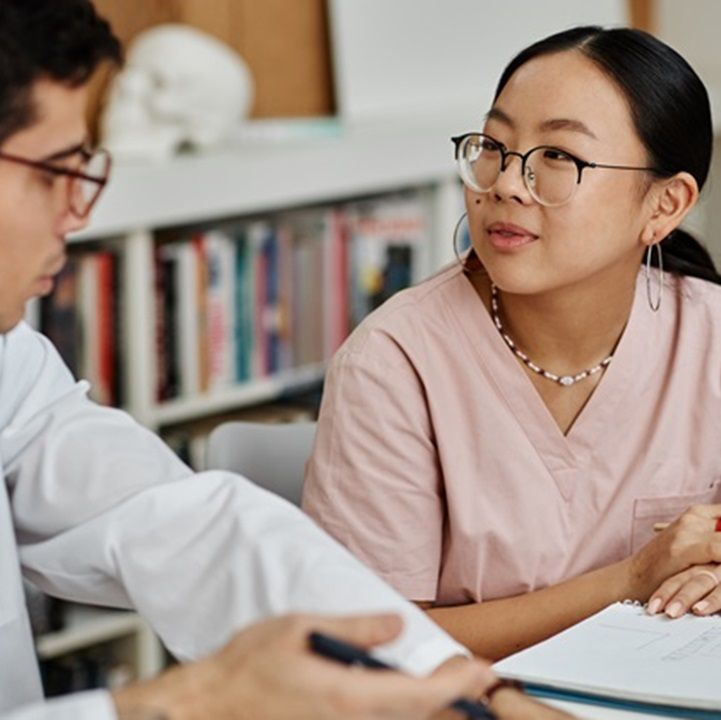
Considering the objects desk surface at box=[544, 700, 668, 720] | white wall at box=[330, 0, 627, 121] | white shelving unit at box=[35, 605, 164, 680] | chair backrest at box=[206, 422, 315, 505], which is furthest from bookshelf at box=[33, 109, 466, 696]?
desk surface at box=[544, 700, 668, 720]

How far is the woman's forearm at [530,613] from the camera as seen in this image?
1742 mm

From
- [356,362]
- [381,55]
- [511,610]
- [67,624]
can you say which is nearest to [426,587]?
[511,610]

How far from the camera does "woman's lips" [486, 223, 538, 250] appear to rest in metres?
1.86

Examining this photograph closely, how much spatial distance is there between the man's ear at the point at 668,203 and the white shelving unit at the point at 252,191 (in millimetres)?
1237

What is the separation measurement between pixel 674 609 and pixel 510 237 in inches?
18.9

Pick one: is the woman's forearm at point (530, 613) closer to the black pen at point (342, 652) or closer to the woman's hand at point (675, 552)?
the woman's hand at point (675, 552)

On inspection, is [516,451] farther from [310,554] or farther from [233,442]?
[310,554]

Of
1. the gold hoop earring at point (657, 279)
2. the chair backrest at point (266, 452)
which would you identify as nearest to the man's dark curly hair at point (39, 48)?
the chair backrest at point (266, 452)

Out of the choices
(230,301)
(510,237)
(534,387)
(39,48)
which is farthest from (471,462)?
(230,301)

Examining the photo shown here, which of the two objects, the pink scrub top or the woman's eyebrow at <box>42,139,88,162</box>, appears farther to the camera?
the pink scrub top

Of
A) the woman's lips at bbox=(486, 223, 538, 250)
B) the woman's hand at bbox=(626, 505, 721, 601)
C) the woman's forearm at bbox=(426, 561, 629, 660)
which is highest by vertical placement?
the woman's lips at bbox=(486, 223, 538, 250)

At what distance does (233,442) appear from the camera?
2.06 meters

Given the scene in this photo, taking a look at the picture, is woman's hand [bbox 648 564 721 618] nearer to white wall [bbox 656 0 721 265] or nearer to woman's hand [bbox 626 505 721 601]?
woman's hand [bbox 626 505 721 601]

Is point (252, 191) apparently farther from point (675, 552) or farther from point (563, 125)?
point (675, 552)
